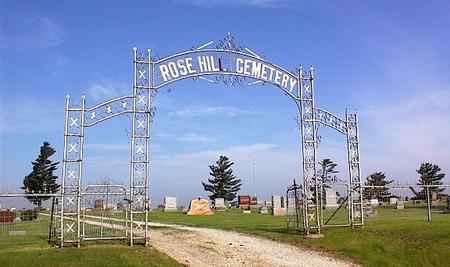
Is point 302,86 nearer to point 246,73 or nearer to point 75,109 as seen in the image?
point 246,73

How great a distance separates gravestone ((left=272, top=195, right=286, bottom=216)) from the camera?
4250 cm

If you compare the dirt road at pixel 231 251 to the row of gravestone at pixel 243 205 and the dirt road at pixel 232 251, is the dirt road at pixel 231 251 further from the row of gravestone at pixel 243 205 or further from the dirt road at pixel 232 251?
the row of gravestone at pixel 243 205

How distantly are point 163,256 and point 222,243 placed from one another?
3492 millimetres

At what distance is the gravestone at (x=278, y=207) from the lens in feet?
139

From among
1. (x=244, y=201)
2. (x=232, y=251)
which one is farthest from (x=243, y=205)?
(x=232, y=251)

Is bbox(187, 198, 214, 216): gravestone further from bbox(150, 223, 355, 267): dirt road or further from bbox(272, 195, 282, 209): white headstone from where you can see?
bbox(150, 223, 355, 267): dirt road

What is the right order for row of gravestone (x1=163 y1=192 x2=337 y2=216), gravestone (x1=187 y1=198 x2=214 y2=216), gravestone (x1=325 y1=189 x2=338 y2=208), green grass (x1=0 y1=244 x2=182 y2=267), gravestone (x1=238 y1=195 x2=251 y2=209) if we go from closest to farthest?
green grass (x1=0 y1=244 x2=182 y2=267), gravestone (x1=325 y1=189 x2=338 y2=208), row of gravestone (x1=163 y1=192 x2=337 y2=216), gravestone (x1=187 y1=198 x2=214 y2=216), gravestone (x1=238 y1=195 x2=251 y2=209)

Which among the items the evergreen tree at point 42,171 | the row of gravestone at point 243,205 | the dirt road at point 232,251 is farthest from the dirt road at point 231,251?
the evergreen tree at point 42,171

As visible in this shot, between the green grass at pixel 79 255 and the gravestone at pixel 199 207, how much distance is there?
26.6 metres

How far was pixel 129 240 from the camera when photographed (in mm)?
18703

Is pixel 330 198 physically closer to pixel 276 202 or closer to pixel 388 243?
pixel 388 243

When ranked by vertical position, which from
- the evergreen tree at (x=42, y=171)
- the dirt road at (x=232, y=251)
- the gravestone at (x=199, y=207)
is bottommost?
the dirt road at (x=232, y=251)

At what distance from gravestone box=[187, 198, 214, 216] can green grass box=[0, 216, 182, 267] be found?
26.6 meters

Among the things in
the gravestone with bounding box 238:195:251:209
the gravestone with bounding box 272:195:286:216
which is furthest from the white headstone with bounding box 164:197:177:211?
the gravestone with bounding box 272:195:286:216
